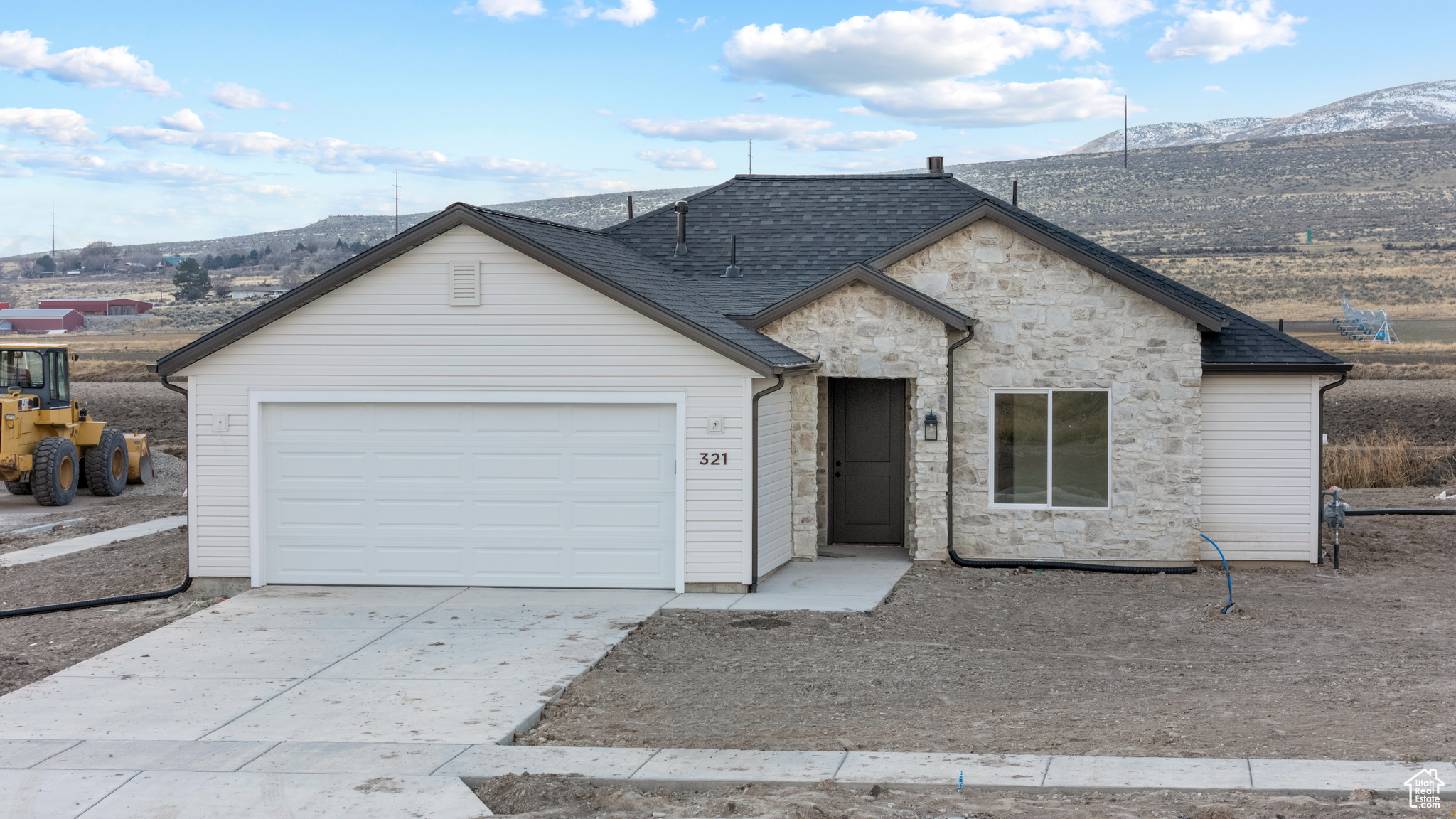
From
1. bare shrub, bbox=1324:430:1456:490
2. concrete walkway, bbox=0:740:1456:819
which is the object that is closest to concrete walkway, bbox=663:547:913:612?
concrete walkway, bbox=0:740:1456:819

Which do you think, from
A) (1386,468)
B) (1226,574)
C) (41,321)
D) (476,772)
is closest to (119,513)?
(476,772)

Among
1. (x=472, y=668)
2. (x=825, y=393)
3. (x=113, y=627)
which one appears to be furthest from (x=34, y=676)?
(x=825, y=393)

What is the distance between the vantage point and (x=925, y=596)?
12531 mm

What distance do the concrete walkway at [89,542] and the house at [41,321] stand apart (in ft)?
233

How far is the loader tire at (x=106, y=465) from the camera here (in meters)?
22.0

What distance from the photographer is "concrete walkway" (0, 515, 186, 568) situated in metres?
15.6

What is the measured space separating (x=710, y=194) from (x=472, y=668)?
416 inches

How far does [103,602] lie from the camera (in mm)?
12375

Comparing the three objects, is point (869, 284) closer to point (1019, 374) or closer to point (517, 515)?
point (1019, 374)

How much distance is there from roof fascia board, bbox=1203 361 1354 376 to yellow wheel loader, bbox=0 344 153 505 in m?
18.6

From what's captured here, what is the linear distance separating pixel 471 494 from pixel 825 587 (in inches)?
155

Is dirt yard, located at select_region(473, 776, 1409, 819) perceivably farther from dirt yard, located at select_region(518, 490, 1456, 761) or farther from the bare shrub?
the bare shrub

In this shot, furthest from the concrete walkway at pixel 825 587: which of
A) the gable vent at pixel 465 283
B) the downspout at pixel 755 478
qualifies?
the gable vent at pixel 465 283

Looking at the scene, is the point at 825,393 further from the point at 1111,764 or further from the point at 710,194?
the point at 1111,764
